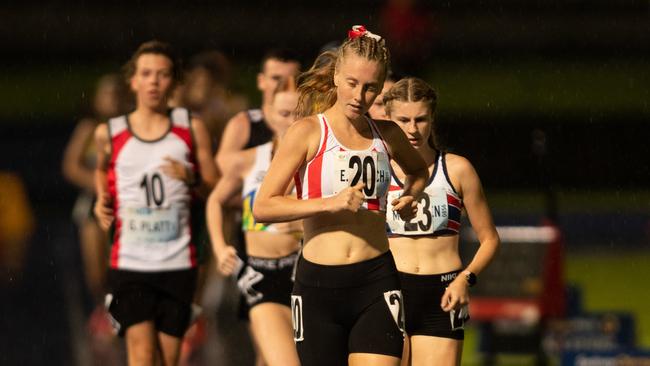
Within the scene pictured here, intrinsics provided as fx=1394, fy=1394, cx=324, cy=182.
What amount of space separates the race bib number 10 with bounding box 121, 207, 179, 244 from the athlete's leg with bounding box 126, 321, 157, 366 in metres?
0.51

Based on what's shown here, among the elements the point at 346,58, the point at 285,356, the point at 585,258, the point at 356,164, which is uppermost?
the point at 346,58

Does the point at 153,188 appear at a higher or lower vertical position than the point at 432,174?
lower

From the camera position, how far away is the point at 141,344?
27.3 ft

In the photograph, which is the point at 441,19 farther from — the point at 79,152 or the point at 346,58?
the point at 346,58

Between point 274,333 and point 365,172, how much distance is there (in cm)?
235

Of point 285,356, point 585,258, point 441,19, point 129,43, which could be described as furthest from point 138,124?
point 441,19

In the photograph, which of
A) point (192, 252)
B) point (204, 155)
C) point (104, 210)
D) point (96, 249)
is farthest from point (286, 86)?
point (96, 249)

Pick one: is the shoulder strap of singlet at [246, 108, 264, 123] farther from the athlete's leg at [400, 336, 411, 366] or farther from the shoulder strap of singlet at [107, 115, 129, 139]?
the athlete's leg at [400, 336, 411, 366]

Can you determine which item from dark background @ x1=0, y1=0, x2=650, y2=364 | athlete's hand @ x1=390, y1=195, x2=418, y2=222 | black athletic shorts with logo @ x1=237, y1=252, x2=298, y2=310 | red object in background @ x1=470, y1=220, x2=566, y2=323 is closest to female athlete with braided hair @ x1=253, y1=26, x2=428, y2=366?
athlete's hand @ x1=390, y1=195, x2=418, y2=222

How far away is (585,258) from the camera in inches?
859

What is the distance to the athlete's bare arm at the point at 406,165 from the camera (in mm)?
6207

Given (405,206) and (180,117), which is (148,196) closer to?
(180,117)

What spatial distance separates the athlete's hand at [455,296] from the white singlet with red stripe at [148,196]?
7.50 ft

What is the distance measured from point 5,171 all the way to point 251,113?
614 inches
